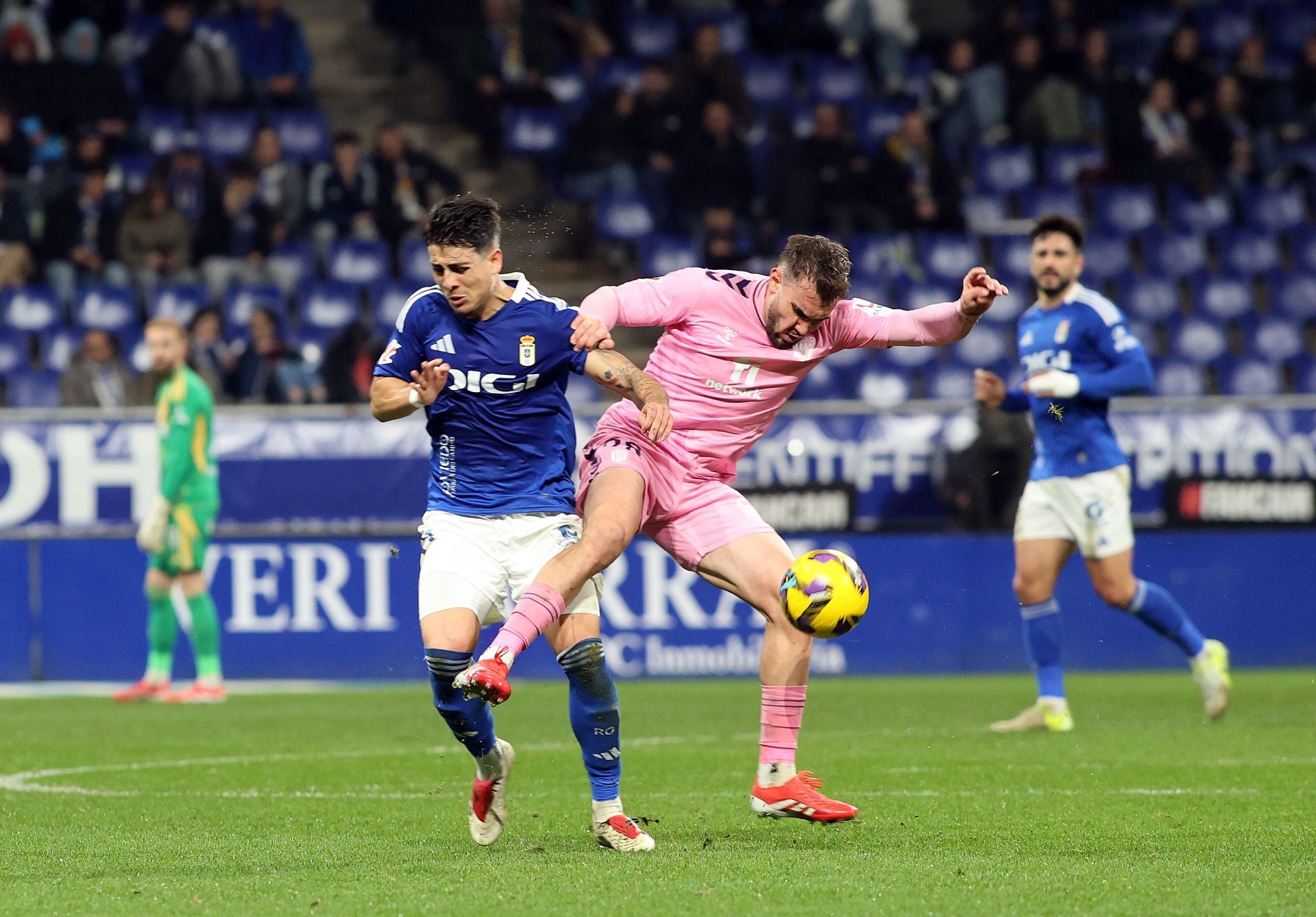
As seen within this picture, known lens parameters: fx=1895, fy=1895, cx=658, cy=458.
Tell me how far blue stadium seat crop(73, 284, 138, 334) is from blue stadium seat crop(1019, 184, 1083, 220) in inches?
329

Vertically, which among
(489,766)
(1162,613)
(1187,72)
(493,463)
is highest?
(1187,72)

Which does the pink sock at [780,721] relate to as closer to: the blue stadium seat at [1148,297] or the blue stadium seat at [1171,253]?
the blue stadium seat at [1148,297]

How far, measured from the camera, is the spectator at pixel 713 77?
17812mm

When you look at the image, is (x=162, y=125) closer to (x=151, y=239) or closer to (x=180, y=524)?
(x=151, y=239)

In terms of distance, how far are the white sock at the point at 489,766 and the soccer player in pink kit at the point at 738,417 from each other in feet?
2.51

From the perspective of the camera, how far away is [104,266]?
53.1ft

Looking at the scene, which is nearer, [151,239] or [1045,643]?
[1045,643]

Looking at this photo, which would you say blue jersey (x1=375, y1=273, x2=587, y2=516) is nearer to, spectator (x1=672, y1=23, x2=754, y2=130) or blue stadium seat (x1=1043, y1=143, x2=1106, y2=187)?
spectator (x1=672, y1=23, x2=754, y2=130)

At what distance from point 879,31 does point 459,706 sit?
14.6m

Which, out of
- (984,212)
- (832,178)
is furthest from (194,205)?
(984,212)

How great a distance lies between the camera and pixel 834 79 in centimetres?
1908

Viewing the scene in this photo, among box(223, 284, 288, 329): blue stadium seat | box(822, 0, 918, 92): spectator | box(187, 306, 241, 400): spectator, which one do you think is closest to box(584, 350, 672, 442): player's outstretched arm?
box(187, 306, 241, 400): spectator

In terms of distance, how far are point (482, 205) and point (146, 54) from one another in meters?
12.8

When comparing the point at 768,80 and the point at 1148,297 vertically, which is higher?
the point at 768,80
